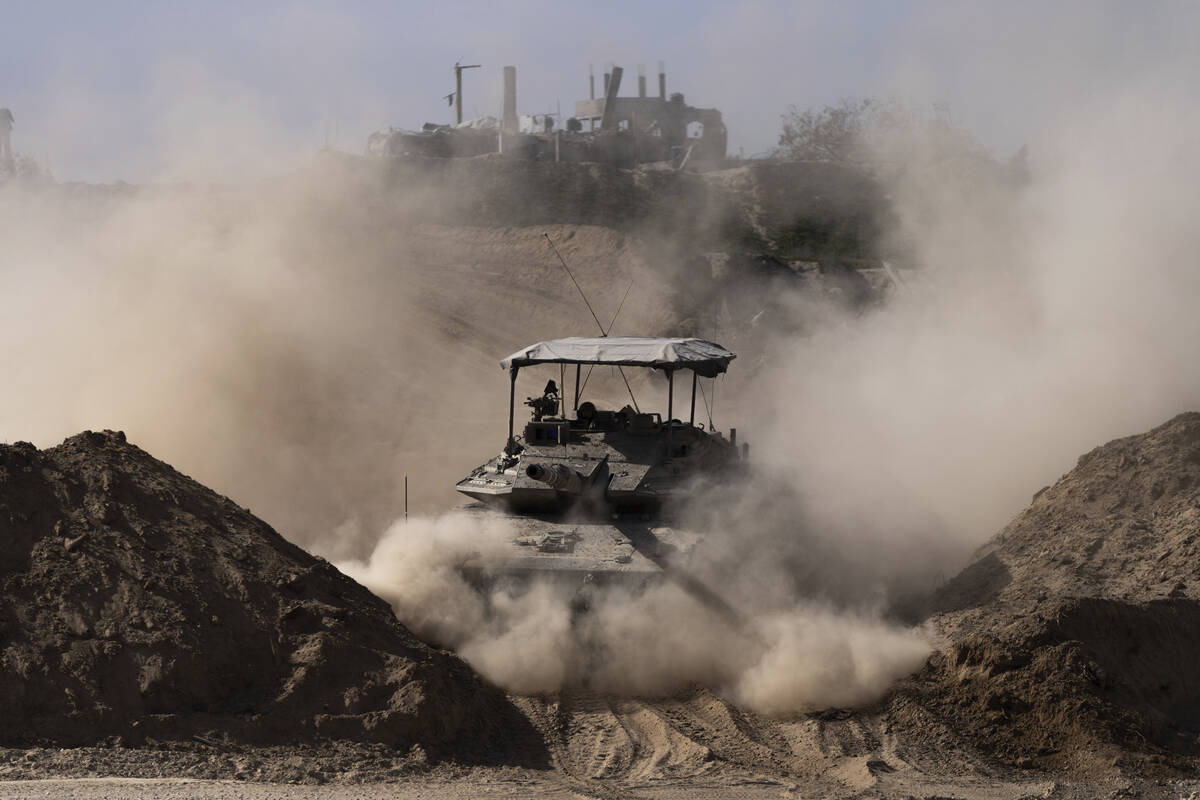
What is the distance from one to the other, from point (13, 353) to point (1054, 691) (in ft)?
68.4

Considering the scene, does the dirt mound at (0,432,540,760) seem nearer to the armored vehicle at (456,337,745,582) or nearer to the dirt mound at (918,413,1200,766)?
the armored vehicle at (456,337,745,582)

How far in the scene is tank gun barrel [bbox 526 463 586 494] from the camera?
1473cm

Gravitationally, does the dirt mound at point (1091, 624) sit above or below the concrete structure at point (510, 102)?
below

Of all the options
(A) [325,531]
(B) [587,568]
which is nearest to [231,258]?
(A) [325,531]

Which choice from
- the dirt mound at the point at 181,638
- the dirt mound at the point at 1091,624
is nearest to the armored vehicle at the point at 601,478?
the dirt mound at the point at 181,638

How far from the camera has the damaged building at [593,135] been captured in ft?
157

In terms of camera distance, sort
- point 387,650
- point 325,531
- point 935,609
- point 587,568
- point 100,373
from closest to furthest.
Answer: point 387,650
point 587,568
point 935,609
point 325,531
point 100,373

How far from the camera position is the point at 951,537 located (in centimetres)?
1914

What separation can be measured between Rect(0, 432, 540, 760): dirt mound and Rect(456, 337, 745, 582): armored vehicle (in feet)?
6.87

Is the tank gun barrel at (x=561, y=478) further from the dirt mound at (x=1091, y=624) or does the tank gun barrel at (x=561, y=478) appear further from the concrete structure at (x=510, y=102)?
the concrete structure at (x=510, y=102)

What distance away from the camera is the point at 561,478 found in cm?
1482

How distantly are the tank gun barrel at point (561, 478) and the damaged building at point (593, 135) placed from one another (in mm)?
31491

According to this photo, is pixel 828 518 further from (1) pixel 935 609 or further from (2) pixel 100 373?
(2) pixel 100 373

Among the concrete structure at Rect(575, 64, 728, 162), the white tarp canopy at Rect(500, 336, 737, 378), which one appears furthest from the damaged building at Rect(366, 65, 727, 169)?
the white tarp canopy at Rect(500, 336, 737, 378)
